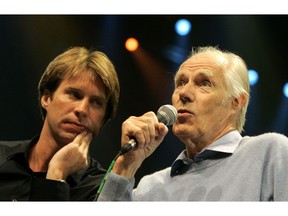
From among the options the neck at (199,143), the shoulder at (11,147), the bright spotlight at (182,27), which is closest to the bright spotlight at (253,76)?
the bright spotlight at (182,27)

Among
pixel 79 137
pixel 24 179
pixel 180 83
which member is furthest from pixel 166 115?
pixel 24 179

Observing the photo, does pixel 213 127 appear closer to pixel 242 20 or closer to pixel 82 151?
pixel 82 151

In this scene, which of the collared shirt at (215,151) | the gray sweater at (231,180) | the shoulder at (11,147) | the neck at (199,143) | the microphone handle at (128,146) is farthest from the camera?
the shoulder at (11,147)

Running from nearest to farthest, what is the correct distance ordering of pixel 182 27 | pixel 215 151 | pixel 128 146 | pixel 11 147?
pixel 128 146 < pixel 215 151 < pixel 11 147 < pixel 182 27

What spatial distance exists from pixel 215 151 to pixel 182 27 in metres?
0.82

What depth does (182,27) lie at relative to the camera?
2312 mm

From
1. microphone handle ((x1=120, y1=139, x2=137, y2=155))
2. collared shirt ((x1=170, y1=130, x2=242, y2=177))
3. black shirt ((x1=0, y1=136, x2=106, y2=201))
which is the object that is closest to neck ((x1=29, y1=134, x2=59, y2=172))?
black shirt ((x1=0, y1=136, x2=106, y2=201))

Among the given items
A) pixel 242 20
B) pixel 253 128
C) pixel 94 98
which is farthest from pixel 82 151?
pixel 242 20

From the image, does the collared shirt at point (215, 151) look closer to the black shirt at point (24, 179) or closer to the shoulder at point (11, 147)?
the black shirt at point (24, 179)

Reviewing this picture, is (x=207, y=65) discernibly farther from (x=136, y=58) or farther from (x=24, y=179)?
(x=24, y=179)

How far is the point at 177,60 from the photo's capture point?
2289 millimetres

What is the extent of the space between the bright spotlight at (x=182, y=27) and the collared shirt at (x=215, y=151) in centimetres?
70

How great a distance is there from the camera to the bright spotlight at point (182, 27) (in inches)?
90.4
